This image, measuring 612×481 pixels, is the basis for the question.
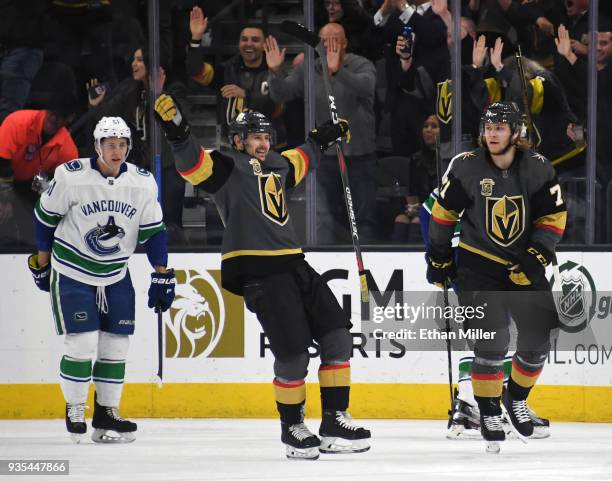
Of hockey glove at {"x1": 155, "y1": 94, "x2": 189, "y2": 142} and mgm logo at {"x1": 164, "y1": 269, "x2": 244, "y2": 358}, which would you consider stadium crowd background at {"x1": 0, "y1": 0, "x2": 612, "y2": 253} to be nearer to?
mgm logo at {"x1": 164, "y1": 269, "x2": 244, "y2": 358}

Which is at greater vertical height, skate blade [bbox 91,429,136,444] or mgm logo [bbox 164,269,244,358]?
mgm logo [bbox 164,269,244,358]

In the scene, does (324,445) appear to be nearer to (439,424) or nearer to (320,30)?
(439,424)

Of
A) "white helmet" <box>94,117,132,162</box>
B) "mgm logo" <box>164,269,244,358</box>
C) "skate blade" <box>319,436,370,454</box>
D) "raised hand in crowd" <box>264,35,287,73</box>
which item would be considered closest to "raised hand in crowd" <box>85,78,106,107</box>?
"raised hand in crowd" <box>264,35,287,73</box>

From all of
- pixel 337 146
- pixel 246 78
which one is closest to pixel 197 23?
pixel 246 78

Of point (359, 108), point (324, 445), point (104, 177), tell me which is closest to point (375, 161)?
point (359, 108)

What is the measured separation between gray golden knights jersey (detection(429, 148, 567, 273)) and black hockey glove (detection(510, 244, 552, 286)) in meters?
0.03

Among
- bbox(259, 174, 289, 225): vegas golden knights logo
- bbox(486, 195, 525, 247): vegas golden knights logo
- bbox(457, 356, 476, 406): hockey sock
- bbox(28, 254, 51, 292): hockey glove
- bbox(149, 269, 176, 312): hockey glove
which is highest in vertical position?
bbox(259, 174, 289, 225): vegas golden knights logo

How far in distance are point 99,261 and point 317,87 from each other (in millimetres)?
1695

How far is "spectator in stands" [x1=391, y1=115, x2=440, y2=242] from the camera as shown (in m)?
7.22

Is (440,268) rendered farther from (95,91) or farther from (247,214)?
(95,91)

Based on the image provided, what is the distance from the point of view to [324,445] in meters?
5.59

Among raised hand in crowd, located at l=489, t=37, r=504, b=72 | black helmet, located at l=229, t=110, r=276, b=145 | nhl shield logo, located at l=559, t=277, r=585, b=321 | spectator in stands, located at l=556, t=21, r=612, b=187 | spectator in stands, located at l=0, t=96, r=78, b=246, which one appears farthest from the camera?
spectator in stands, located at l=0, t=96, r=78, b=246

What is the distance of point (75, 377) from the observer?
6.22 meters

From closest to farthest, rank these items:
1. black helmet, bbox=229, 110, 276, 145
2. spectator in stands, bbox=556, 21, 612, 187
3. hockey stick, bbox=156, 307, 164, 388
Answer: black helmet, bbox=229, 110, 276, 145 < hockey stick, bbox=156, 307, 164, 388 < spectator in stands, bbox=556, 21, 612, 187
